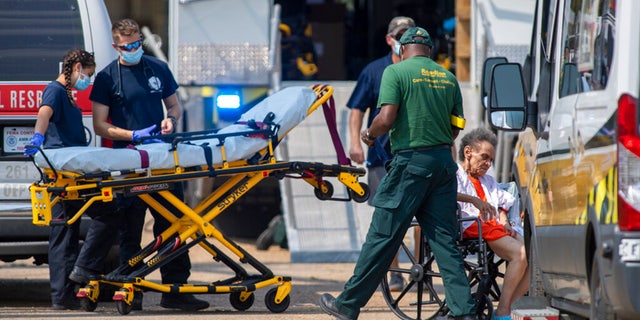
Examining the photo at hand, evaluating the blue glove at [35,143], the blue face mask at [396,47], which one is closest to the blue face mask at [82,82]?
the blue glove at [35,143]

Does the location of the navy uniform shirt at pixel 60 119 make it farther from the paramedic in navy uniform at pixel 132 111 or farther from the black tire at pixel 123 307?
the black tire at pixel 123 307

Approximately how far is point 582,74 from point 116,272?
373cm

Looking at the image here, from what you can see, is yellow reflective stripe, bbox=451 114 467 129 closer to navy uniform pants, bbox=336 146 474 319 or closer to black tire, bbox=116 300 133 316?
navy uniform pants, bbox=336 146 474 319

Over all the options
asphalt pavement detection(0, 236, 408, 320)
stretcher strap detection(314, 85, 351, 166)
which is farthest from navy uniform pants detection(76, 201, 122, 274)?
stretcher strap detection(314, 85, 351, 166)

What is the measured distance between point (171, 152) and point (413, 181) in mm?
1782

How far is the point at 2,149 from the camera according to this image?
8773 millimetres

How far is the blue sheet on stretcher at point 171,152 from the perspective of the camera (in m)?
7.79

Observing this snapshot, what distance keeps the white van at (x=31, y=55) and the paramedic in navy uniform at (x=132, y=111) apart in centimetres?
25

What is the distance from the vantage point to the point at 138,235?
866 cm

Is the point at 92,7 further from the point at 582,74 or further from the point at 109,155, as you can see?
the point at 582,74

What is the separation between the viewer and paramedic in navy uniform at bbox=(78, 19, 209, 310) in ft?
28.2

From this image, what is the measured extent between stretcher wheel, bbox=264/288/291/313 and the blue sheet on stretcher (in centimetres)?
95

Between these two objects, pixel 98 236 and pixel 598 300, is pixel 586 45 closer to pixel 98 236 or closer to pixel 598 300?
pixel 598 300

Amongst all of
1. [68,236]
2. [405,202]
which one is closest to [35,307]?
[68,236]
